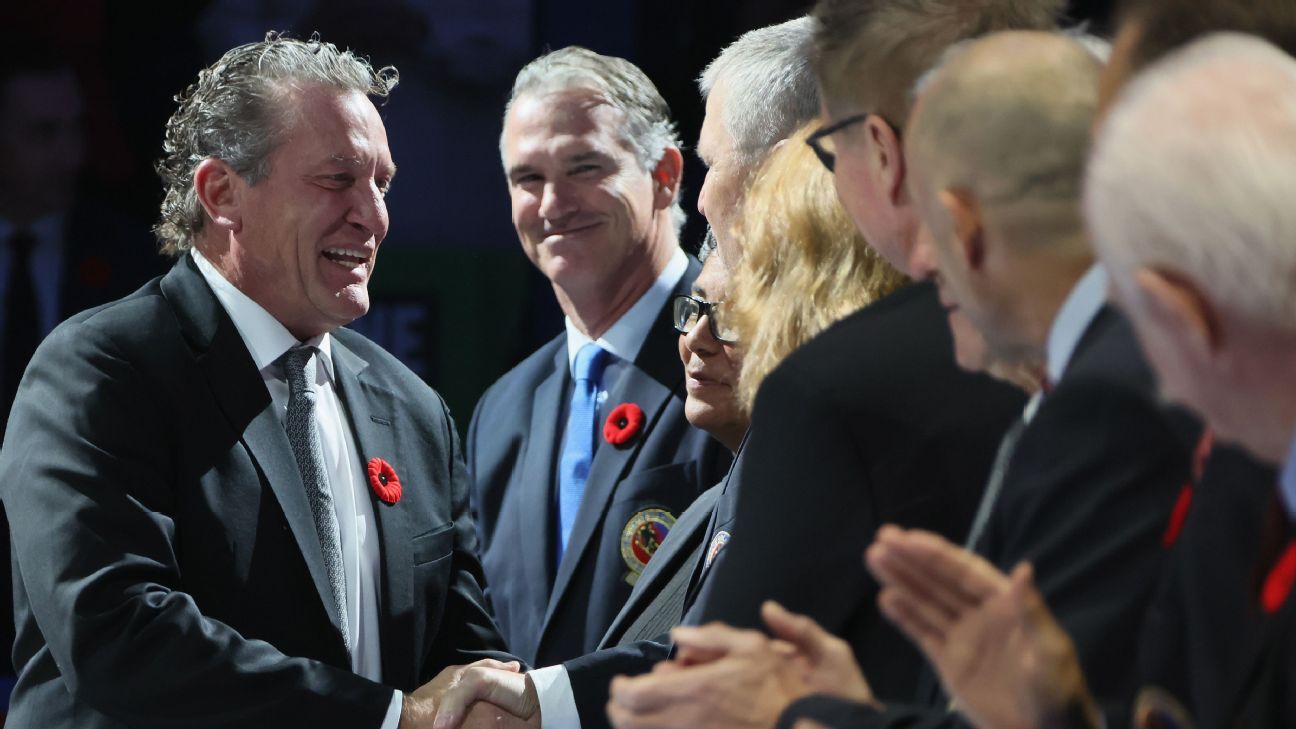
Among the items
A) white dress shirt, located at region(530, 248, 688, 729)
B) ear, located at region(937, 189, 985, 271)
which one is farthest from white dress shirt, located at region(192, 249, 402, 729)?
ear, located at region(937, 189, 985, 271)

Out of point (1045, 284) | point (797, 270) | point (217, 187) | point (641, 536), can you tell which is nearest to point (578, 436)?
point (641, 536)

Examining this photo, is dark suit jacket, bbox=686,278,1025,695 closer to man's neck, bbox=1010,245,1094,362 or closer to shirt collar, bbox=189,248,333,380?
man's neck, bbox=1010,245,1094,362

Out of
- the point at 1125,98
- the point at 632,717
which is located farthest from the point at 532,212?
the point at 1125,98

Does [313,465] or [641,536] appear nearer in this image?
[313,465]

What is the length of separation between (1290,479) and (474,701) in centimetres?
187

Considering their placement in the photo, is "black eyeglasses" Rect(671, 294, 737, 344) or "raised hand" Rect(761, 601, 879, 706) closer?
"raised hand" Rect(761, 601, 879, 706)

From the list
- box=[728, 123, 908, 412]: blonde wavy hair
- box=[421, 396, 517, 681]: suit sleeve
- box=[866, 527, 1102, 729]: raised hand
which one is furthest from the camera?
box=[421, 396, 517, 681]: suit sleeve

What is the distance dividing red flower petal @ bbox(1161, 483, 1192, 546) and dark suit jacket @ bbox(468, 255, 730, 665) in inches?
82.9

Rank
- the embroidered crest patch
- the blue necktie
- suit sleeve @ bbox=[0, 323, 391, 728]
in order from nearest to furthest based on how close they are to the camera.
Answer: suit sleeve @ bbox=[0, 323, 391, 728] < the embroidered crest patch < the blue necktie

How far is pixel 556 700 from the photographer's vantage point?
2.71m

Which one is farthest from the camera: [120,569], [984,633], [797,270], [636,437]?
[636,437]

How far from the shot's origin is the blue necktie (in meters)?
3.54

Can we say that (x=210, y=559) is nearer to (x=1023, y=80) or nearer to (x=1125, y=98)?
(x=1023, y=80)

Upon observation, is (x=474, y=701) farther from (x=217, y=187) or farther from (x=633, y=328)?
(x=633, y=328)
